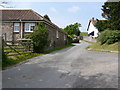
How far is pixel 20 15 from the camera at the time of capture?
2033cm

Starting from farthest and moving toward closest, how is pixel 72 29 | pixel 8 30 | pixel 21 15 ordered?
1. pixel 72 29
2. pixel 21 15
3. pixel 8 30

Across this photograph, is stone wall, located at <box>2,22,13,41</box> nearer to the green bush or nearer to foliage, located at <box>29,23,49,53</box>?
foliage, located at <box>29,23,49,53</box>

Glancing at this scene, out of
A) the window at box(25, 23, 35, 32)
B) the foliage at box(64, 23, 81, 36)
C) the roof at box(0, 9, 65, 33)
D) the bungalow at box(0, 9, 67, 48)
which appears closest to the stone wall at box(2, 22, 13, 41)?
the bungalow at box(0, 9, 67, 48)

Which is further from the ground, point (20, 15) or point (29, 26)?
point (20, 15)

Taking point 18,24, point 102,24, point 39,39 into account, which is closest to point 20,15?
point 18,24

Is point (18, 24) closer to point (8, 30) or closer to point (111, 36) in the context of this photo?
point (8, 30)

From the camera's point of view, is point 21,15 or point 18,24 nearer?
point 18,24

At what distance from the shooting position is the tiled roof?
62.7 feet

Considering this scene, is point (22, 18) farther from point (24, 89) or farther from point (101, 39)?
point (24, 89)

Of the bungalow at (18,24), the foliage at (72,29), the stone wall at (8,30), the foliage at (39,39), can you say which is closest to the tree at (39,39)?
the foliage at (39,39)

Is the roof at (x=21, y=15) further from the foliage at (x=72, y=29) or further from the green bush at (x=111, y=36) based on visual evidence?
the foliage at (x=72, y=29)

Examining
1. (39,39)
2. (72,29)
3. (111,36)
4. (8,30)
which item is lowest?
(39,39)

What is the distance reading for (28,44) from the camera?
13.4 meters

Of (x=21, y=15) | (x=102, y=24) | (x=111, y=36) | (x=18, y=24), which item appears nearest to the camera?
(x=111, y=36)
